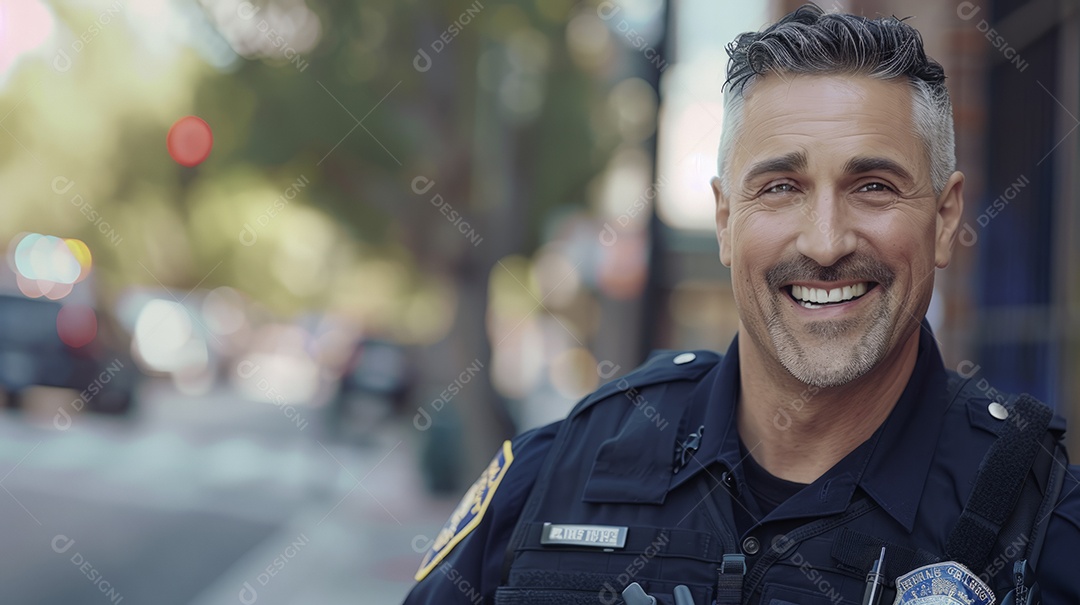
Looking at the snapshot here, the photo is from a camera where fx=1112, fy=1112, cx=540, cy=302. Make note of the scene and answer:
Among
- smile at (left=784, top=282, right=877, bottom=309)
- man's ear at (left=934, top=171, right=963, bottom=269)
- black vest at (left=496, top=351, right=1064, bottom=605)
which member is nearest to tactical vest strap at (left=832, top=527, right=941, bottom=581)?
black vest at (left=496, top=351, right=1064, bottom=605)

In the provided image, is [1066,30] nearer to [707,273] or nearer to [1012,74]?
[1012,74]

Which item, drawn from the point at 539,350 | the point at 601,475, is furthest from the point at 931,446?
the point at 539,350

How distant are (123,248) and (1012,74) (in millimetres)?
27821

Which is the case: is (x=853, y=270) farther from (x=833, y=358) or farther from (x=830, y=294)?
(x=833, y=358)

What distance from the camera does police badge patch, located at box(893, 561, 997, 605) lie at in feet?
5.91

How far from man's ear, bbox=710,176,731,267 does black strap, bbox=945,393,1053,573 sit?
24.9 inches

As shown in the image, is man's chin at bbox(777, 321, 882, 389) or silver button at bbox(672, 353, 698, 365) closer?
man's chin at bbox(777, 321, 882, 389)

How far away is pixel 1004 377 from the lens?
18.8 feet

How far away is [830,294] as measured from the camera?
81.2 inches

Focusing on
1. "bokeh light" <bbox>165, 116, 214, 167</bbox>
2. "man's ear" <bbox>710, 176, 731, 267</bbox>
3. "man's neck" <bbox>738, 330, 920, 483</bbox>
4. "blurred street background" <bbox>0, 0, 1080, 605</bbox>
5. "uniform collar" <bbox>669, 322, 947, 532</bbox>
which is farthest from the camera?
"bokeh light" <bbox>165, 116, 214, 167</bbox>

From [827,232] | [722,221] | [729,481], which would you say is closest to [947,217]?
[827,232]

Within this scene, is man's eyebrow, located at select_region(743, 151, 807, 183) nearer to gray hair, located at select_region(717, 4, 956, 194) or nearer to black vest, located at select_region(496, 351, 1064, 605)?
gray hair, located at select_region(717, 4, 956, 194)

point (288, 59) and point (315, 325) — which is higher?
point (288, 59)

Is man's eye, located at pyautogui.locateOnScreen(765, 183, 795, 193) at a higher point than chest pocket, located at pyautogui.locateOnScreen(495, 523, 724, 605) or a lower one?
higher
